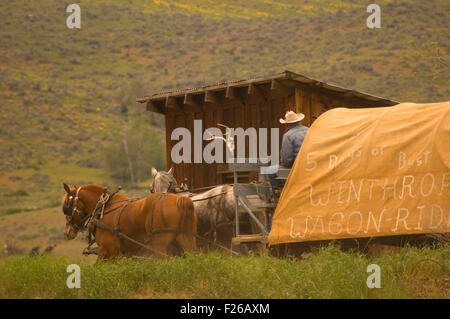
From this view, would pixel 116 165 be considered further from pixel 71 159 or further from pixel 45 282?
pixel 45 282

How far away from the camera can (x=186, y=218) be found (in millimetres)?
10297

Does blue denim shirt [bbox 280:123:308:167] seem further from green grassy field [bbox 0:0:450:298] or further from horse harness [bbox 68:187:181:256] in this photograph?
green grassy field [bbox 0:0:450:298]

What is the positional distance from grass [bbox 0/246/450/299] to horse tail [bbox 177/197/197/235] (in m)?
1.64

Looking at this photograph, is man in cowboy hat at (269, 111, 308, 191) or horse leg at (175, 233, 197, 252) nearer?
man in cowboy hat at (269, 111, 308, 191)

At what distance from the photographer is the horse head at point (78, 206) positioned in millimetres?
11008

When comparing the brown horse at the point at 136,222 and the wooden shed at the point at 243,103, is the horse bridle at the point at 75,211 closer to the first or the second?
the brown horse at the point at 136,222

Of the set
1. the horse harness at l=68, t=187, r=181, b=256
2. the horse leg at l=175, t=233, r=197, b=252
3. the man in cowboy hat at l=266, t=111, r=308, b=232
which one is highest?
the man in cowboy hat at l=266, t=111, r=308, b=232

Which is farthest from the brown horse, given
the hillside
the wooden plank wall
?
the hillside

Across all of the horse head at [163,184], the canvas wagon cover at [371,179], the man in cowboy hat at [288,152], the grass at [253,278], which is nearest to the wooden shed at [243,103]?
the horse head at [163,184]

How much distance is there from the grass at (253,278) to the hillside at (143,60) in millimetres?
24839

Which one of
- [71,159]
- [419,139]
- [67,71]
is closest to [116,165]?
[71,159]

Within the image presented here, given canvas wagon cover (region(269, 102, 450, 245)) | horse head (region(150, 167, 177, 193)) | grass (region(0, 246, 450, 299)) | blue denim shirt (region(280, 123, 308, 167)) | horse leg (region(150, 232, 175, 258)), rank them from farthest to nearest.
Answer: horse head (region(150, 167, 177, 193)) → horse leg (region(150, 232, 175, 258)) → blue denim shirt (region(280, 123, 308, 167)) → canvas wagon cover (region(269, 102, 450, 245)) → grass (region(0, 246, 450, 299))

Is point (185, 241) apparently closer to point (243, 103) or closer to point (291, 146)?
point (291, 146)

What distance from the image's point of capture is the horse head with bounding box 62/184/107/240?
1101cm
